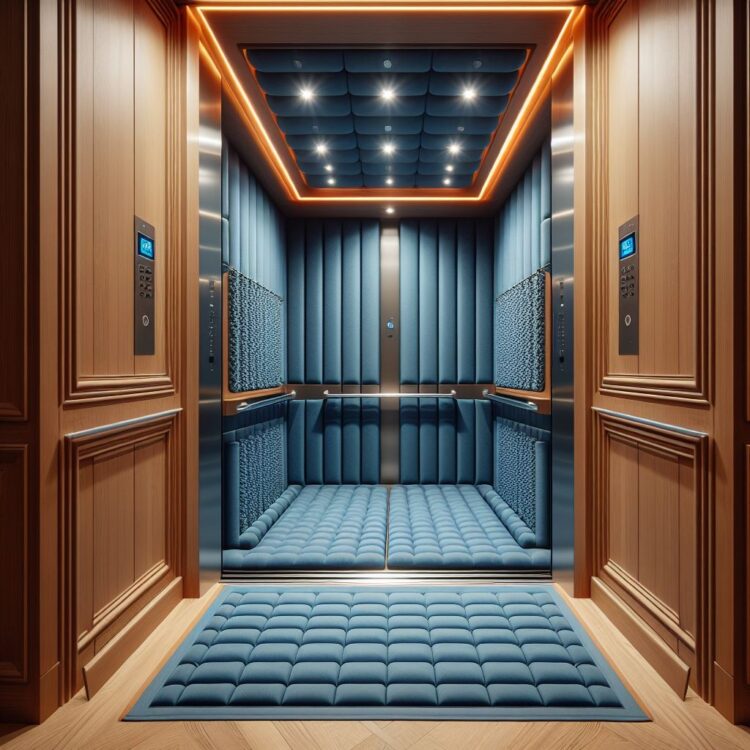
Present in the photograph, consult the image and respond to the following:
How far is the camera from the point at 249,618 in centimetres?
223

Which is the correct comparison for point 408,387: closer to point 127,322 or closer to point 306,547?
point 306,547

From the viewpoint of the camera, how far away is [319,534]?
10.7 ft

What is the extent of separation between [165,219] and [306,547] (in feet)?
6.11

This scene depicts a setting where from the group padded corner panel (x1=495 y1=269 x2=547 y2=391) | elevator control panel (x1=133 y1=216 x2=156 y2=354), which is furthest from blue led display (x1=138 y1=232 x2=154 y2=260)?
padded corner panel (x1=495 y1=269 x2=547 y2=391)

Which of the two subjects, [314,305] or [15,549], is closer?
[15,549]

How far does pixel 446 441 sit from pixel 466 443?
0.18m

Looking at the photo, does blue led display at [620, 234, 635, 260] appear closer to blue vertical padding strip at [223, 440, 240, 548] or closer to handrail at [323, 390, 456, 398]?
blue vertical padding strip at [223, 440, 240, 548]

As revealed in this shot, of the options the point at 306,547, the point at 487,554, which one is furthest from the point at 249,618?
the point at 487,554

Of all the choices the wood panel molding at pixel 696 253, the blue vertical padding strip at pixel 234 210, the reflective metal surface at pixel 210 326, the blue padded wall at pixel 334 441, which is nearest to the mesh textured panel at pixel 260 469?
the blue padded wall at pixel 334 441

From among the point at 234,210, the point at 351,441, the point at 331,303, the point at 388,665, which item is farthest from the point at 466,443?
the point at 388,665

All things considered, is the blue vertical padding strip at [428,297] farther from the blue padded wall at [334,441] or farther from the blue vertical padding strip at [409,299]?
the blue padded wall at [334,441]

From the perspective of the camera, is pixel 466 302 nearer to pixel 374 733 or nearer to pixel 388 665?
pixel 388 665

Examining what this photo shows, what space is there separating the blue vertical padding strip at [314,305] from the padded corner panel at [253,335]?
0.30 metres

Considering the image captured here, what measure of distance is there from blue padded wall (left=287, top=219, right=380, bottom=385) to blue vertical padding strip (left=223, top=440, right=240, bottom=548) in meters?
1.80
